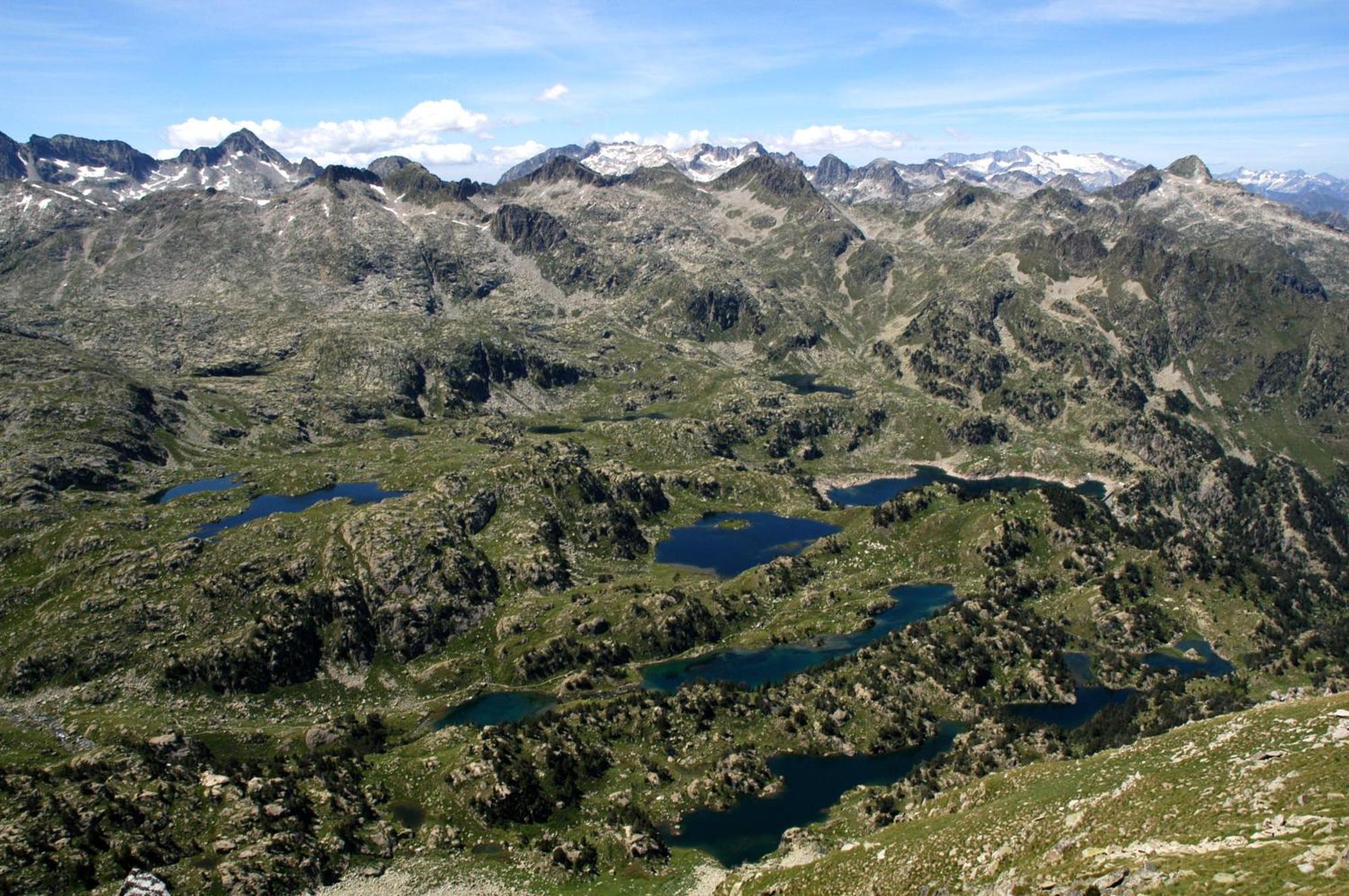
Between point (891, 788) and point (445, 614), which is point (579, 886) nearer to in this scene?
point (891, 788)

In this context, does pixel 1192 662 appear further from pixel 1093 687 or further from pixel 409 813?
pixel 409 813

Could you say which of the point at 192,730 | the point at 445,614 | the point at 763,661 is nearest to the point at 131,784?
the point at 192,730

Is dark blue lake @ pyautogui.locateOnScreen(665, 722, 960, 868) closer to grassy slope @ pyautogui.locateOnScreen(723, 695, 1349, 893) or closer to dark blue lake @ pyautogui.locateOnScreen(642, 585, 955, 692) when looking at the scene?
grassy slope @ pyautogui.locateOnScreen(723, 695, 1349, 893)

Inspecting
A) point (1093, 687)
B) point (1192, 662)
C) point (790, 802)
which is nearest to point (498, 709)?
point (790, 802)

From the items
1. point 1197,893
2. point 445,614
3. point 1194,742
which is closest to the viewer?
point 1197,893

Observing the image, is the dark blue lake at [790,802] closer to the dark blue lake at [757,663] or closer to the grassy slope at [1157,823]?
the grassy slope at [1157,823]

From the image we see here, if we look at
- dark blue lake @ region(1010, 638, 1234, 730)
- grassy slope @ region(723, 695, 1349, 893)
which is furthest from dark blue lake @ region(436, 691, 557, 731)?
dark blue lake @ region(1010, 638, 1234, 730)
